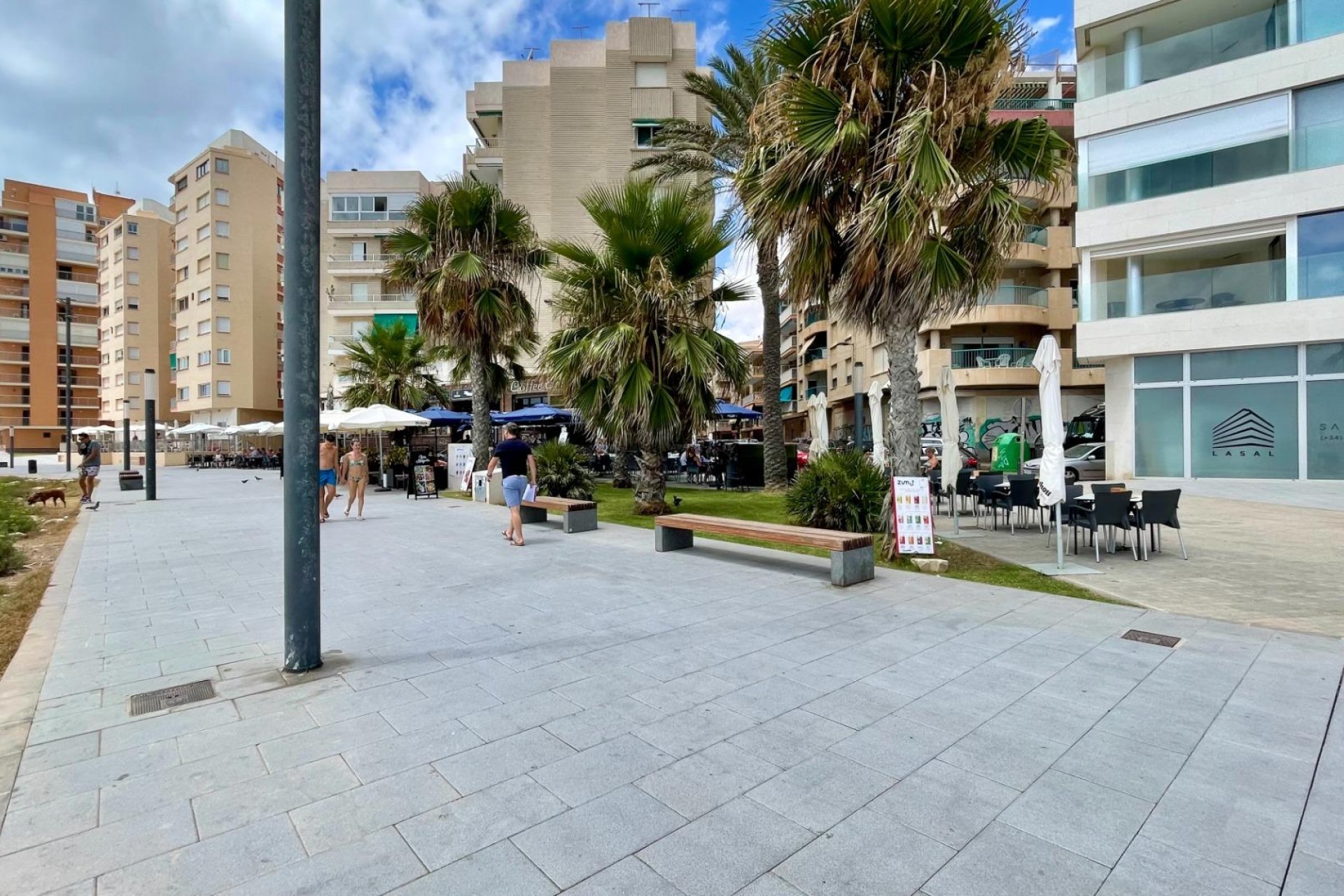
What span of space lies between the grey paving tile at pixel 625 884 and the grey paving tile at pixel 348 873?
615 millimetres

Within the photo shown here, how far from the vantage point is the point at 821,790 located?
9.89 feet

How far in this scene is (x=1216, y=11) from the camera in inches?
834

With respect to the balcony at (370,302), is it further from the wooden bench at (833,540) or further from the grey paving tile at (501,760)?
the grey paving tile at (501,760)

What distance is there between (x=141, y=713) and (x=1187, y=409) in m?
25.3

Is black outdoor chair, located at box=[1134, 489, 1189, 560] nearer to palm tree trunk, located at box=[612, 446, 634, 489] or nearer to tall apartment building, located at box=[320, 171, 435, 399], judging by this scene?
palm tree trunk, located at box=[612, 446, 634, 489]

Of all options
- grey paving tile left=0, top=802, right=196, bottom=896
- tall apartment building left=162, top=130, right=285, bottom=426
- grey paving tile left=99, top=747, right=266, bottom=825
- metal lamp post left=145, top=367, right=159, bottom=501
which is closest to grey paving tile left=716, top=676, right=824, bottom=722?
grey paving tile left=99, top=747, right=266, bottom=825

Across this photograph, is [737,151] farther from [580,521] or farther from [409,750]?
[409,750]

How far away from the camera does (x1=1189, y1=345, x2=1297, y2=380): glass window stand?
750 inches

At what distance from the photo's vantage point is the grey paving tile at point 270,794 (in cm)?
280

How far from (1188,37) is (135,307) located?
75.2m

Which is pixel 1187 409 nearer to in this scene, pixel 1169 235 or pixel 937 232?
pixel 1169 235

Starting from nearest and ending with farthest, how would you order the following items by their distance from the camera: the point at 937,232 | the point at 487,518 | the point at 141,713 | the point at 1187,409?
the point at 141,713 → the point at 937,232 → the point at 487,518 → the point at 1187,409

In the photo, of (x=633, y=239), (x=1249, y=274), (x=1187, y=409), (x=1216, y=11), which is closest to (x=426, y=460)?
(x=633, y=239)

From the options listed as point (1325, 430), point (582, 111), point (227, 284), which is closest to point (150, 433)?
point (582, 111)
